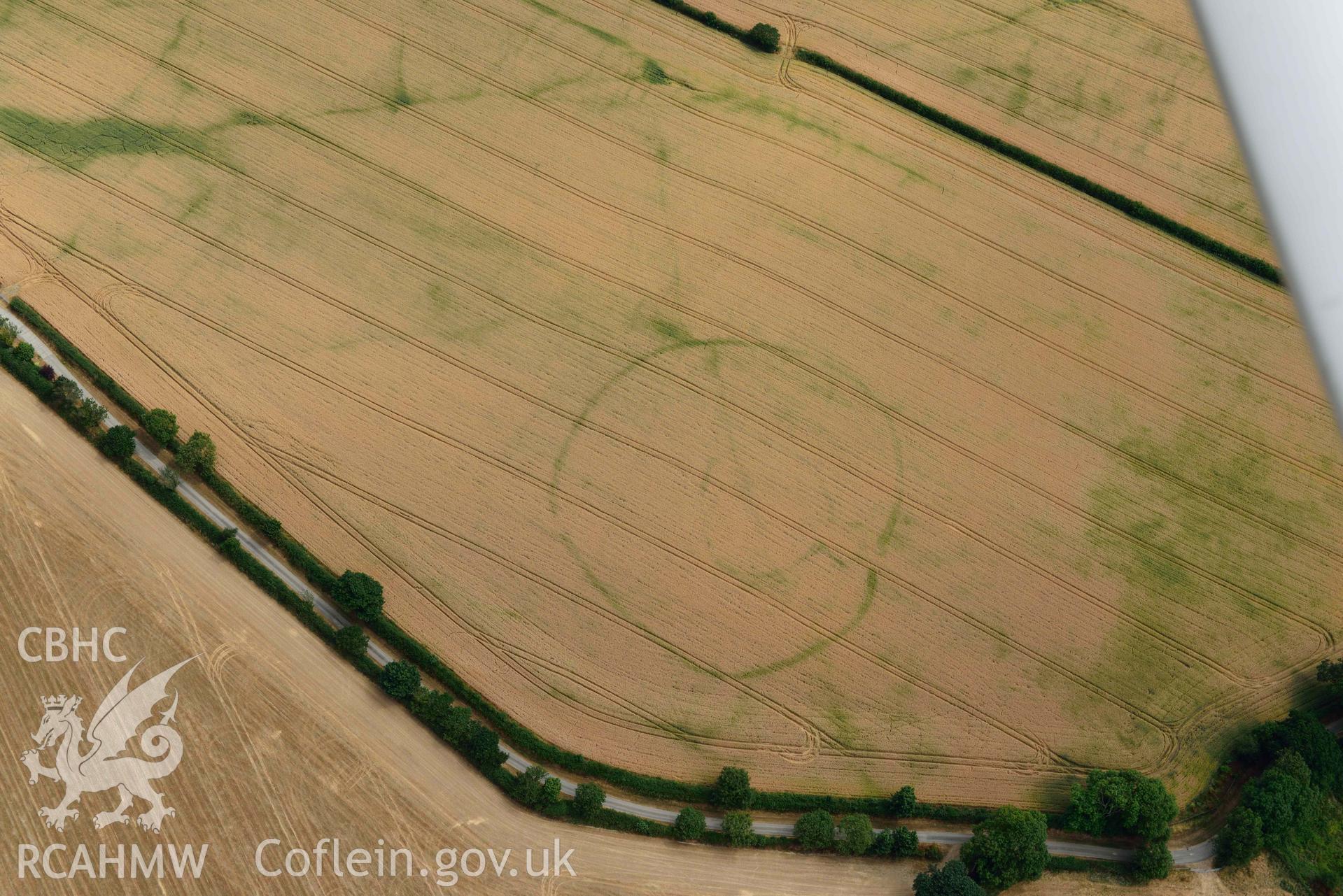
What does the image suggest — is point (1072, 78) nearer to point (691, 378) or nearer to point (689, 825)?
point (691, 378)

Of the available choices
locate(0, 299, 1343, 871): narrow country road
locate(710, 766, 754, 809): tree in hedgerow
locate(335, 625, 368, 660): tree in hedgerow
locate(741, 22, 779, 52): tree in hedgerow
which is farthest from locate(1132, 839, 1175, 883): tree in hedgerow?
locate(741, 22, 779, 52): tree in hedgerow

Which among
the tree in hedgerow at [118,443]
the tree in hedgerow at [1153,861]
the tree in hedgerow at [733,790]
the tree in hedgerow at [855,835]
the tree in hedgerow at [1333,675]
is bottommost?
the tree in hedgerow at [118,443]

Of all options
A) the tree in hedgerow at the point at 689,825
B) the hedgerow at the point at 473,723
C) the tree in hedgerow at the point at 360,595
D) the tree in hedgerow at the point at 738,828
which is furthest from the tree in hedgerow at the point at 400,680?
the tree in hedgerow at the point at 738,828

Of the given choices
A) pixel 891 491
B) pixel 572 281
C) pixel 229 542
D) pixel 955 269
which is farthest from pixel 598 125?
pixel 229 542

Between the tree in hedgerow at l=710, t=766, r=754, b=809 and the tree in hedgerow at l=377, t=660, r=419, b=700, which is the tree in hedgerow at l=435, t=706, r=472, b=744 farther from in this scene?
the tree in hedgerow at l=710, t=766, r=754, b=809

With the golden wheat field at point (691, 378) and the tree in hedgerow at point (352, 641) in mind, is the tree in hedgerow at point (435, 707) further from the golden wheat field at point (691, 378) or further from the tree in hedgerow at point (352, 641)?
the tree in hedgerow at point (352, 641)

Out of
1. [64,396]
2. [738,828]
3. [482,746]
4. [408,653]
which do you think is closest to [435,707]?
[482,746]
